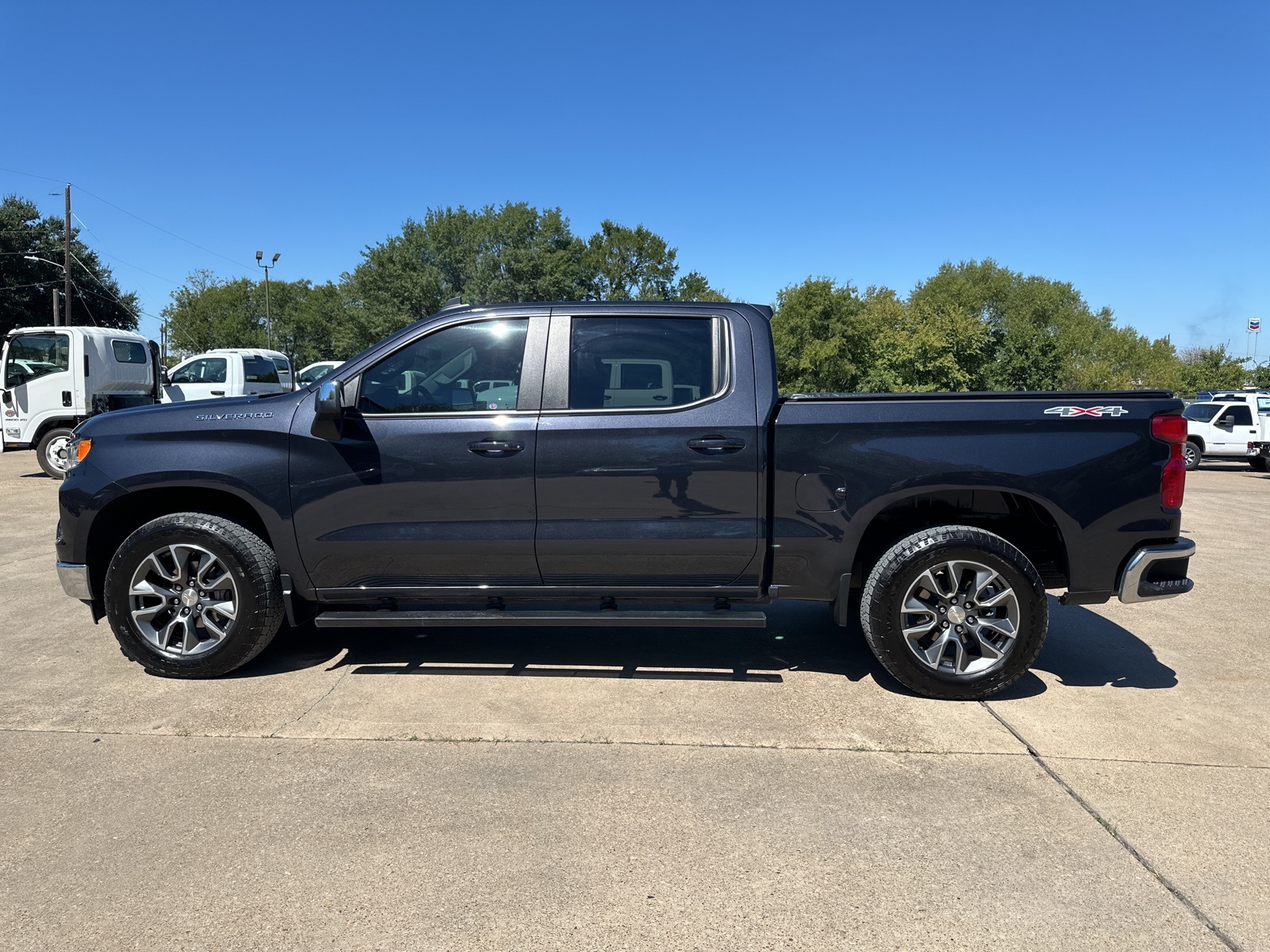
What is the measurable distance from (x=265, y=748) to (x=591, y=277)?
80.3 metres

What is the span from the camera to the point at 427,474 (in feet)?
13.9

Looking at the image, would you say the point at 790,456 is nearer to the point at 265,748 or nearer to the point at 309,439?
the point at 309,439

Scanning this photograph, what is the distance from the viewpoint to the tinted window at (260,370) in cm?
1870

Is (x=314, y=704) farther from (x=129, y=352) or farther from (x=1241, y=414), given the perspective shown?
(x=1241, y=414)

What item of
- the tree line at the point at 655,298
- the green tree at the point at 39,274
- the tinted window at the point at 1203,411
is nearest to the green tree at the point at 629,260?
the tree line at the point at 655,298

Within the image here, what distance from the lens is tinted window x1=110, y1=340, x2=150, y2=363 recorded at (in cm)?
1449

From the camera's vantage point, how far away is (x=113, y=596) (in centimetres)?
440

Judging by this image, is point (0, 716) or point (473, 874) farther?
point (0, 716)

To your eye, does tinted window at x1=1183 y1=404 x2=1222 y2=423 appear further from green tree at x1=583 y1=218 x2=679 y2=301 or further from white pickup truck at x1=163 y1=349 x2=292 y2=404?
green tree at x1=583 y1=218 x2=679 y2=301

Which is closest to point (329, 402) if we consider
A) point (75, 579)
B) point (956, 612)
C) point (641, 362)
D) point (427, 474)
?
point (427, 474)

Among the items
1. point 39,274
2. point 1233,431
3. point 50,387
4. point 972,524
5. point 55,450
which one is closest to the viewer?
point 972,524

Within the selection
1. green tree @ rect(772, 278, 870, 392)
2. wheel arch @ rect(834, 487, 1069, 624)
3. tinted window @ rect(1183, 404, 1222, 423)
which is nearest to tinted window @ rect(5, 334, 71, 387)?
wheel arch @ rect(834, 487, 1069, 624)

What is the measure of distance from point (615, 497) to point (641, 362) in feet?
2.35

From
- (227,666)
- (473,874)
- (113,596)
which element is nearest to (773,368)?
(473,874)
